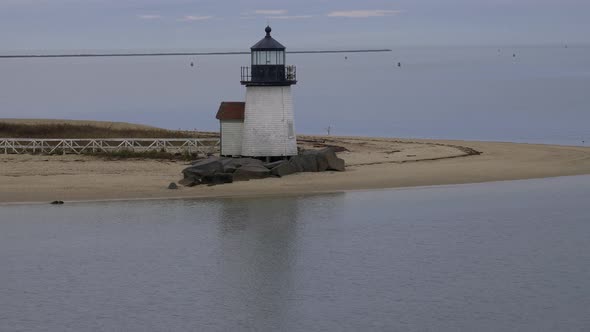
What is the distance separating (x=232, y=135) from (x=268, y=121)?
1914 mm

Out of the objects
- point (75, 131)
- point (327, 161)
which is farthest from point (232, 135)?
point (75, 131)

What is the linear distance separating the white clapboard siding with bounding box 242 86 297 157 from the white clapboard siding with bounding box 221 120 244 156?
0.69 metres

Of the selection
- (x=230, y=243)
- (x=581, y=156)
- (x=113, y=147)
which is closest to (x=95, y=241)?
(x=230, y=243)

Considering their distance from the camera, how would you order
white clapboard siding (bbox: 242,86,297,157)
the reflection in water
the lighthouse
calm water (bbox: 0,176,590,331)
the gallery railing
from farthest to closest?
white clapboard siding (bbox: 242,86,297,157) < the lighthouse < the gallery railing < the reflection in water < calm water (bbox: 0,176,590,331)

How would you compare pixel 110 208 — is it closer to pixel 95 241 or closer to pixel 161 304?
pixel 95 241

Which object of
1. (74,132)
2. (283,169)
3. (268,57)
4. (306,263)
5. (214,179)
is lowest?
(306,263)

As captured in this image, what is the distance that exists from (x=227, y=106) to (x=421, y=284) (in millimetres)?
15908

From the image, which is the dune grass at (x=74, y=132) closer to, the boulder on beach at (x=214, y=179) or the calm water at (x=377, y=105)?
the boulder on beach at (x=214, y=179)

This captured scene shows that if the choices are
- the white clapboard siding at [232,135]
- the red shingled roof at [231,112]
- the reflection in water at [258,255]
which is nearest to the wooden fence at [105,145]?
the white clapboard siding at [232,135]

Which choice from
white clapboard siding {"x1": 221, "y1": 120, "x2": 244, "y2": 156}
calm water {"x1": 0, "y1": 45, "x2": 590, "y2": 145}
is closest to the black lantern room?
white clapboard siding {"x1": 221, "y1": 120, "x2": 244, "y2": 156}

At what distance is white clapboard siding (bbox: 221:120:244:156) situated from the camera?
36.2m

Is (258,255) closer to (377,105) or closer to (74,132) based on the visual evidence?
(74,132)

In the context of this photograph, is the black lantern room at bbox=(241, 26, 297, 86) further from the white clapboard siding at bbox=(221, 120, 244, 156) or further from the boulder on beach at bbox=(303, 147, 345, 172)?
the boulder on beach at bbox=(303, 147, 345, 172)

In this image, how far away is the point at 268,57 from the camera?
34.8 m
